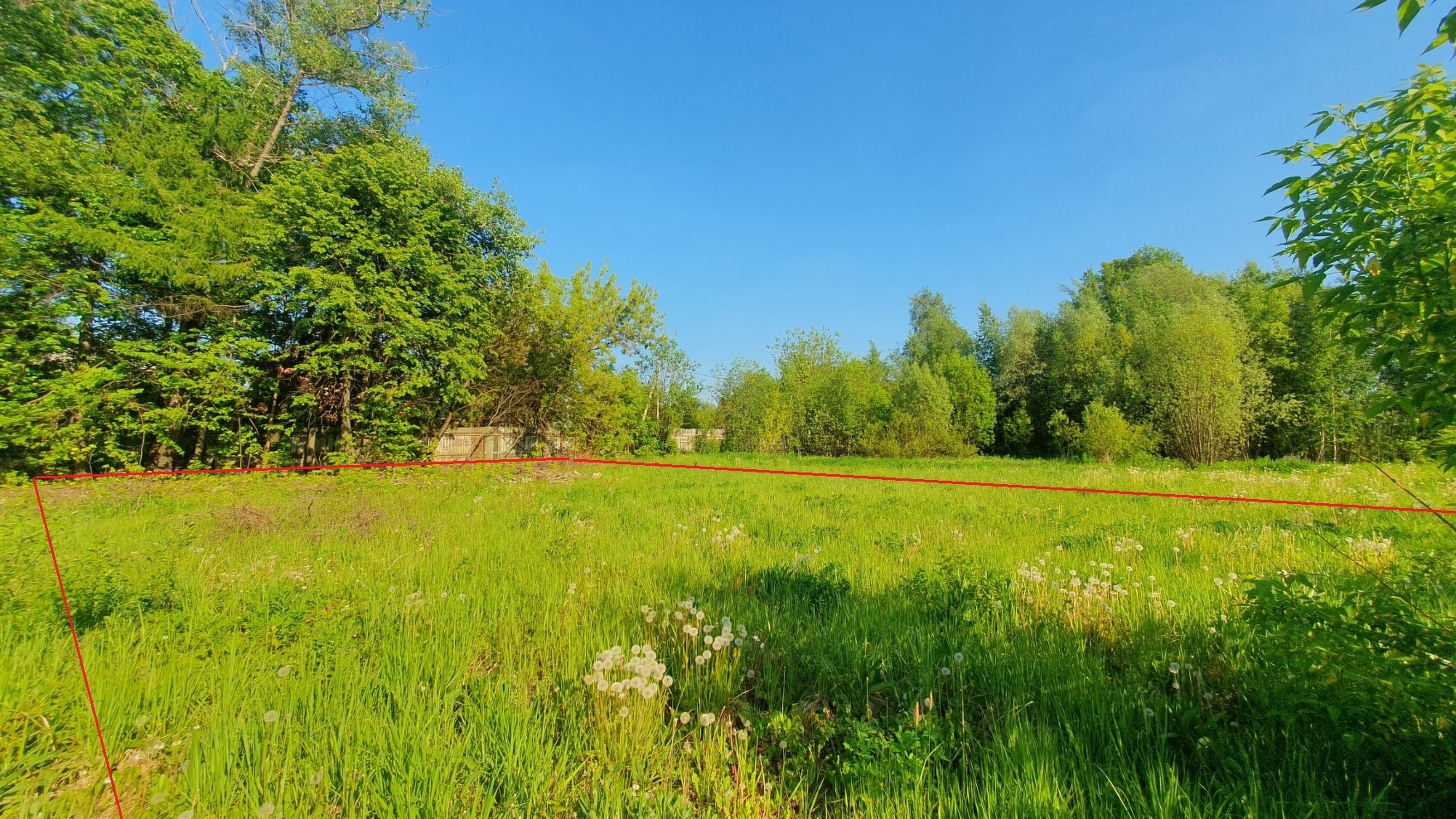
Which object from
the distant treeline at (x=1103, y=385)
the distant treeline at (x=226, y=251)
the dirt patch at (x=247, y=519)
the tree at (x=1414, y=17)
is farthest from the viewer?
the distant treeline at (x=1103, y=385)

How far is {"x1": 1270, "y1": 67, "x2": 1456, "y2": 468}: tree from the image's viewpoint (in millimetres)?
1884

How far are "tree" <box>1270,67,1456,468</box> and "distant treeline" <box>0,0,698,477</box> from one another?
17750 millimetres

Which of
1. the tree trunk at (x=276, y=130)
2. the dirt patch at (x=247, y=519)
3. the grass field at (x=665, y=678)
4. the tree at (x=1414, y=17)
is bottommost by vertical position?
the dirt patch at (x=247, y=519)

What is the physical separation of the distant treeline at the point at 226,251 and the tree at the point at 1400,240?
1775 cm

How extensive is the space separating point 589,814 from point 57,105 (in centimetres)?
2115

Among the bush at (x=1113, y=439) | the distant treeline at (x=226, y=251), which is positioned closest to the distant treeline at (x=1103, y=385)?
the bush at (x=1113, y=439)

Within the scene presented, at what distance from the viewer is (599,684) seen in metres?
→ 2.37

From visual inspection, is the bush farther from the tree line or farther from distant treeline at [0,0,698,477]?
distant treeline at [0,0,698,477]

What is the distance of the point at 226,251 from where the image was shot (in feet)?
44.6

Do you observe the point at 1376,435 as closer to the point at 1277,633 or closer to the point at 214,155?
the point at 1277,633

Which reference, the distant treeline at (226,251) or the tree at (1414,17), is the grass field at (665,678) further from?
the distant treeline at (226,251)

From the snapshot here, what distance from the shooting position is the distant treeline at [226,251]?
35.9 feet

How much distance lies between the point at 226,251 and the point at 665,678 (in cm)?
1880

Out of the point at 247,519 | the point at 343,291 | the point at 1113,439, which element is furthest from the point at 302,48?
the point at 1113,439
